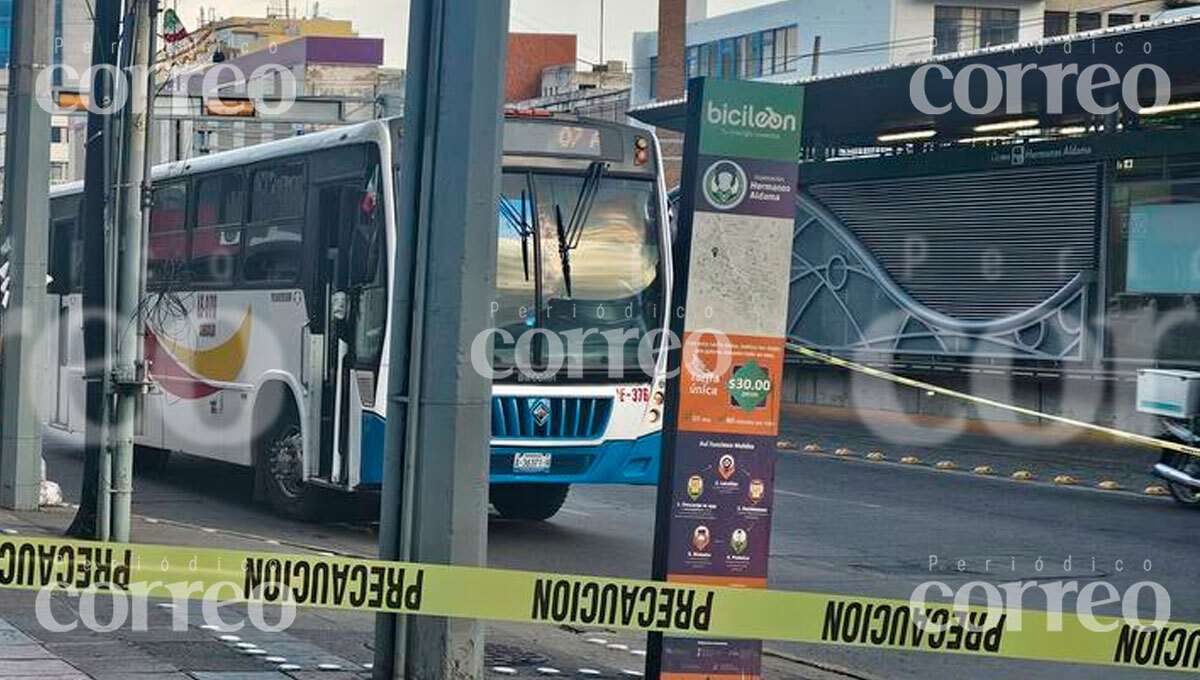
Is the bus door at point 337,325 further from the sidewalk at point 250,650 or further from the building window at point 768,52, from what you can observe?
the building window at point 768,52

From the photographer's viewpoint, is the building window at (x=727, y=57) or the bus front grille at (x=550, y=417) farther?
the building window at (x=727, y=57)

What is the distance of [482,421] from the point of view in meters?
8.02

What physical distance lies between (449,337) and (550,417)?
7.09 meters

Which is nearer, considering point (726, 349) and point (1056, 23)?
point (726, 349)

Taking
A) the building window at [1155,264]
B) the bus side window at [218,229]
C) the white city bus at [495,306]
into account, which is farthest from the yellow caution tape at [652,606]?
the building window at [1155,264]

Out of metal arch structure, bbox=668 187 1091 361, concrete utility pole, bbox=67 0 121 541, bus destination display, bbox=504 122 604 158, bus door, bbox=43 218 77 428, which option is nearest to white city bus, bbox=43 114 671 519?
bus destination display, bbox=504 122 604 158

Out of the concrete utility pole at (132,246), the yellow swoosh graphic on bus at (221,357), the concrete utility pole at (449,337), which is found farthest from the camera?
the yellow swoosh graphic on bus at (221,357)

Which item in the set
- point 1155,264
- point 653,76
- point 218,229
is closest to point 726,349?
point 218,229

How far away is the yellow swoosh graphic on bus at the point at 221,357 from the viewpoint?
57.6 ft

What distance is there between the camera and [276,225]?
1703 cm

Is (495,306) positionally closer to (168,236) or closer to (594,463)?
(594,463)

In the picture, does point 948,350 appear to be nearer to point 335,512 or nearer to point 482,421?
point 335,512

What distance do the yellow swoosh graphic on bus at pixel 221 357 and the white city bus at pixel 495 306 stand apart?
0.11 ft

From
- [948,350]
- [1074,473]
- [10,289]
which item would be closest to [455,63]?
[10,289]
